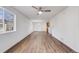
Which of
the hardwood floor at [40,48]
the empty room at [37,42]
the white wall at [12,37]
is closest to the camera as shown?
the white wall at [12,37]

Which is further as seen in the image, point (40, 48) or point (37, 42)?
point (37, 42)

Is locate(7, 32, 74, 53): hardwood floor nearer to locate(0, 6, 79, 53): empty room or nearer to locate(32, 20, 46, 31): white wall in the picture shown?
locate(0, 6, 79, 53): empty room

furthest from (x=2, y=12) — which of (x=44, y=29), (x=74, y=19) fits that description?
(x=44, y=29)

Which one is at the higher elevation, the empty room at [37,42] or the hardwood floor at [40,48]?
the empty room at [37,42]

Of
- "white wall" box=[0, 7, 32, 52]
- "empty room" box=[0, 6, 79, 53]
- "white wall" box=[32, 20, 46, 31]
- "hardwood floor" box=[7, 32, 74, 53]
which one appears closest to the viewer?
"white wall" box=[0, 7, 32, 52]

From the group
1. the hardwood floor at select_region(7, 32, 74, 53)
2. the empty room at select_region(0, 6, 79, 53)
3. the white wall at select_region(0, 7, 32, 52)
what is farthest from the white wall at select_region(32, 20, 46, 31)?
the hardwood floor at select_region(7, 32, 74, 53)

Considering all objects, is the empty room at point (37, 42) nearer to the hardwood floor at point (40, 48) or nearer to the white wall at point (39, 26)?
the hardwood floor at point (40, 48)

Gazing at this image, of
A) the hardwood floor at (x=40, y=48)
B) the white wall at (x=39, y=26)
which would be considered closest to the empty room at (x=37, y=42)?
the hardwood floor at (x=40, y=48)

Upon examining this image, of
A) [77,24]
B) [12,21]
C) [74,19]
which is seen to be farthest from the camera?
[12,21]

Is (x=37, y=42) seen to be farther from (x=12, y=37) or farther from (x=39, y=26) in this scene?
(x=39, y=26)

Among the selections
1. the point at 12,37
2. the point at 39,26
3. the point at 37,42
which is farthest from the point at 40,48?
the point at 39,26
